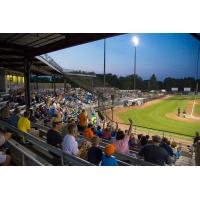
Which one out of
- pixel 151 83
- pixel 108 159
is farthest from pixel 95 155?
pixel 151 83

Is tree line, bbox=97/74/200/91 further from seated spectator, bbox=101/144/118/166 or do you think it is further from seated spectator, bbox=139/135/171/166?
seated spectator, bbox=101/144/118/166

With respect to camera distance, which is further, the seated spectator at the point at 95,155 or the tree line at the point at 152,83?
the tree line at the point at 152,83

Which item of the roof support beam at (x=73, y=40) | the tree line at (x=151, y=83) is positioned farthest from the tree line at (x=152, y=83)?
the roof support beam at (x=73, y=40)

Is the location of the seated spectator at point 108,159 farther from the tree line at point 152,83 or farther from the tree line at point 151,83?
the tree line at point 152,83

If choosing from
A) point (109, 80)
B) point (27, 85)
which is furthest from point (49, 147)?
point (109, 80)

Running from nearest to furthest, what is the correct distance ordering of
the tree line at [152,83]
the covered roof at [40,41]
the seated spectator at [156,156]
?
the seated spectator at [156,156] < the covered roof at [40,41] < the tree line at [152,83]

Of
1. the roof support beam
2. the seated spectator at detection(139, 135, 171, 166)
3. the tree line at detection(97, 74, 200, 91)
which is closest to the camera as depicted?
the seated spectator at detection(139, 135, 171, 166)

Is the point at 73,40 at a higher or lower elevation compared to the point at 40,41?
lower

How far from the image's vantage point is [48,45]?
9008 mm

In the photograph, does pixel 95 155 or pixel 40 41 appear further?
pixel 40 41

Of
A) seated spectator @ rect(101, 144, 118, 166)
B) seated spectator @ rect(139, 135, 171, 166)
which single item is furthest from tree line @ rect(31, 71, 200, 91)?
seated spectator @ rect(101, 144, 118, 166)

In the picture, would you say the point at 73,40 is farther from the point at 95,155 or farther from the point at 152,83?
the point at 152,83
